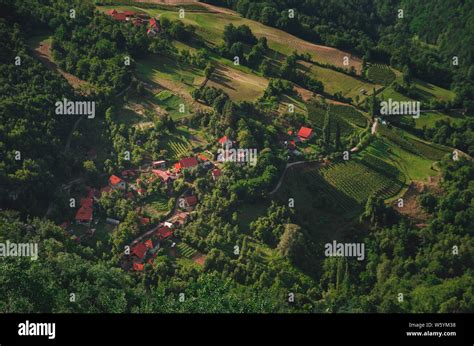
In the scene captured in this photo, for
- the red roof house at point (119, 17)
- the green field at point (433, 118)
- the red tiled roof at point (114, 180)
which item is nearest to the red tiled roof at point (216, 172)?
the red tiled roof at point (114, 180)

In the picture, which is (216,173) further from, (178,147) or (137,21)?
(137,21)

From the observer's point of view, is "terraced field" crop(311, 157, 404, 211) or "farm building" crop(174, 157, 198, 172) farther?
"terraced field" crop(311, 157, 404, 211)

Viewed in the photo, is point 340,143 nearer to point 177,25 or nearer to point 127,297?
point 177,25

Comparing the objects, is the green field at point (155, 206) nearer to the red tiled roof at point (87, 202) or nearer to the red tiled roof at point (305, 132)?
the red tiled roof at point (87, 202)

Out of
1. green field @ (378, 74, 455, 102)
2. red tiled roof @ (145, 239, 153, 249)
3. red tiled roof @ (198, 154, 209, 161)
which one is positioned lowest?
red tiled roof @ (145, 239, 153, 249)

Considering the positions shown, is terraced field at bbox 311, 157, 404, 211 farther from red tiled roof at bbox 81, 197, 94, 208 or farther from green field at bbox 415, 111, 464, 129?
red tiled roof at bbox 81, 197, 94, 208

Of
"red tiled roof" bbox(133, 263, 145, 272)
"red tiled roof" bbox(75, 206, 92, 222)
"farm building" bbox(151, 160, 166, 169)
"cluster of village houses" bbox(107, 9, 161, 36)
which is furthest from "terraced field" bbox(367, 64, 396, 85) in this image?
"red tiled roof" bbox(133, 263, 145, 272)

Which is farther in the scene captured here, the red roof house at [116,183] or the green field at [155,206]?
the red roof house at [116,183]
